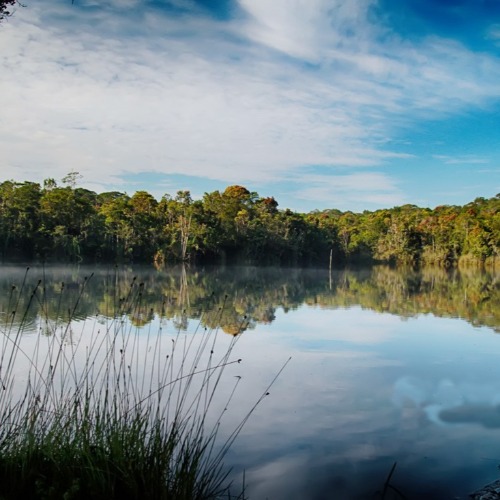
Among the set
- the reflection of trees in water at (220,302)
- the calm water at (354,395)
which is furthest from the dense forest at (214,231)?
the calm water at (354,395)

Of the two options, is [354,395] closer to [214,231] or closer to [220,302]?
[220,302]

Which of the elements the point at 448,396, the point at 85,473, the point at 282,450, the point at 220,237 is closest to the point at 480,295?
the point at 448,396

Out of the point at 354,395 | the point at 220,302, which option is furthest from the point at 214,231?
the point at 354,395

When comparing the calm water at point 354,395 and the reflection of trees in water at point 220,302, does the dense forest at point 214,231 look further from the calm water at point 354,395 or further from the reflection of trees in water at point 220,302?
the calm water at point 354,395

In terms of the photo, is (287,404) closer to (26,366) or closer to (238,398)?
(238,398)

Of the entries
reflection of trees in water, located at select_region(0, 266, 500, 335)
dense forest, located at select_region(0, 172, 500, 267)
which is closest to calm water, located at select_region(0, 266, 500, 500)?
reflection of trees in water, located at select_region(0, 266, 500, 335)

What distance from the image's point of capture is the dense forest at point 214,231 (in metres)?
33.0

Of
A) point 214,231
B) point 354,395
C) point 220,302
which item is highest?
point 214,231

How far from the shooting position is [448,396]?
5.75 m

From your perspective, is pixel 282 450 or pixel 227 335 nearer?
pixel 282 450

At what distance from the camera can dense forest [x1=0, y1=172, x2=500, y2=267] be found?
32969 millimetres

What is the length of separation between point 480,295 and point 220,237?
25821 mm

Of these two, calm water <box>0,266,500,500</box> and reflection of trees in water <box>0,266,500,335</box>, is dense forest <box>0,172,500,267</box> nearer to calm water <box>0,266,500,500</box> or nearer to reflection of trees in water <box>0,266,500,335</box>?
reflection of trees in water <box>0,266,500,335</box>

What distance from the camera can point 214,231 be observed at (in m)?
40.9
